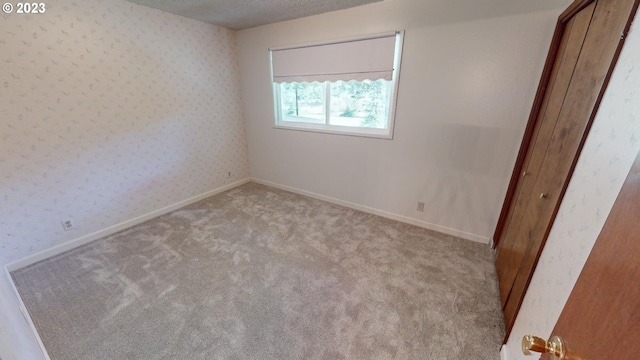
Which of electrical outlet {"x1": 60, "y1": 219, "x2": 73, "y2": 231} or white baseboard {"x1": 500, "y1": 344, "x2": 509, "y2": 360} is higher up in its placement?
electrical outlet {"x1": 60, "y1": 219, "x2": 73, "y2": 231}

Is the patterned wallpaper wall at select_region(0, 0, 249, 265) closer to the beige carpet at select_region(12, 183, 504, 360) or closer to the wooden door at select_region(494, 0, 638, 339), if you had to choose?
the beige carpet at select_region(12, 183, 504, 360)

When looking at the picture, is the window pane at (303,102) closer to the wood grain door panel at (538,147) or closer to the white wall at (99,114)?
the white wall at (99,114)

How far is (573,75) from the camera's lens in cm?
136

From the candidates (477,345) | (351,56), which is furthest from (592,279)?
(351,56)

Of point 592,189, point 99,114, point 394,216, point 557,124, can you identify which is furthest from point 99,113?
point 557,124

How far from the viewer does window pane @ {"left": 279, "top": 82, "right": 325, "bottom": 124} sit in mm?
3287

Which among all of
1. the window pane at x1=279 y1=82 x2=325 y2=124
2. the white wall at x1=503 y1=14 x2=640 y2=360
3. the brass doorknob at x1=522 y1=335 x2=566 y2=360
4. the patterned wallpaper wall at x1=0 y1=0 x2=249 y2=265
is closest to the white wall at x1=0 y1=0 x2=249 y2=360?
the patterned wallpaper wall at x1=0 y1=0 x2=249 y2=265

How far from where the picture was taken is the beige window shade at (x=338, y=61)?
2.54 metres

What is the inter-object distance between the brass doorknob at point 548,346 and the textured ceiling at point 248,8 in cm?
285

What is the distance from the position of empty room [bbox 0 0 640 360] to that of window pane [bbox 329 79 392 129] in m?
0.03

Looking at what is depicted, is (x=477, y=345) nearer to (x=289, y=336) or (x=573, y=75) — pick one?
(x=289, y=336)

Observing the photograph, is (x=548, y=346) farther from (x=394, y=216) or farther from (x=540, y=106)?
(x=394, y=216)

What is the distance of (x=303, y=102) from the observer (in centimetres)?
348

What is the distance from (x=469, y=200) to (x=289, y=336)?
83.5 inches
